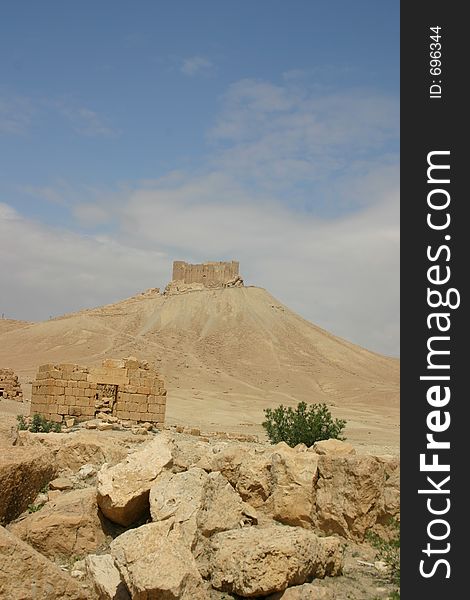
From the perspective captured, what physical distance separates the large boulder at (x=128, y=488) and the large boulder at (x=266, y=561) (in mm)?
1193

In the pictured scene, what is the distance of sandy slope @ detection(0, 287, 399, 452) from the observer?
38.1 m

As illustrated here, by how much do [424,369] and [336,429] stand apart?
1284 centimetres

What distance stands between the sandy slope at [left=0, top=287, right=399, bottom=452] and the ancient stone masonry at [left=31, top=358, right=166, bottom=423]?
306 inches

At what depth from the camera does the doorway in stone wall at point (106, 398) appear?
65.0 ft

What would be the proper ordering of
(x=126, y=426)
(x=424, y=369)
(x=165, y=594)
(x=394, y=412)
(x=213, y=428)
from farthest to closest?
(x=394, y=412) → (x=213, y=428) → (x=126, y=426) → (x=424, y=369) → (x=165, y=594)

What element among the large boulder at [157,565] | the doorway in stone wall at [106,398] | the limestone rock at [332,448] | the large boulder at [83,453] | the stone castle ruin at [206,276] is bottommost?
the large boulder at [157,565]

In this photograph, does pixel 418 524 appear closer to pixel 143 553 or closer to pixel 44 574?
pixel 143 553

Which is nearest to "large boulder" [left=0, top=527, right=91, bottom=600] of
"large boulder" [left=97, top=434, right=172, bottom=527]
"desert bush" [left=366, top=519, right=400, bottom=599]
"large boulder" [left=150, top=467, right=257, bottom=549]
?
"large boulder" [left=150, top=467, right=257, bottom=549]

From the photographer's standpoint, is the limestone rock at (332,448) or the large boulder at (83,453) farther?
the limestone rock at (332,448)

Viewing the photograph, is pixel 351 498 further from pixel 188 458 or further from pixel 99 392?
pixel 99 392

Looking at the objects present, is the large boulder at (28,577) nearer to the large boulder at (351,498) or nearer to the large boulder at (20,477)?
the large boulder at (20,477)

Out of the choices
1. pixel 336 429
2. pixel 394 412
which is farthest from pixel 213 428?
pixel 394 412

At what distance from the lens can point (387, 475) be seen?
6.55 metres

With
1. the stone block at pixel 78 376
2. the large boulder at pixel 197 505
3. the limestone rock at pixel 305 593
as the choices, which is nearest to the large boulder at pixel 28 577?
the large boulder at pixel 197 505
